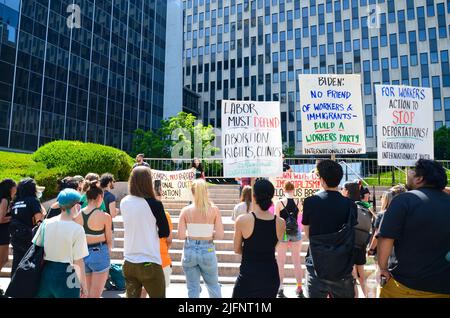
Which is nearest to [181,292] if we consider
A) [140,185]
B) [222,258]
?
[222,258]

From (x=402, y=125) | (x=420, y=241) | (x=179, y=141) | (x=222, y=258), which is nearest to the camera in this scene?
(x=420, y=241)

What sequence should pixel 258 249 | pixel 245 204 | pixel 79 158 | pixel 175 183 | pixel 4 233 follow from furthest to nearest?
pixel 79 158 → pixel 175 183 → pixel 245 204 → pixel 4 233 → pixel 258 249

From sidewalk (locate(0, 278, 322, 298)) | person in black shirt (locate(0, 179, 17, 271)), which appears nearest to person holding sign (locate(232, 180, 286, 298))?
sidewalk (locate(0, 278, 322, 298))

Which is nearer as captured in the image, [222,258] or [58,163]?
[222,258]

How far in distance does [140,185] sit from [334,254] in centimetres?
205

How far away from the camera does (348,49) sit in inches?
2431

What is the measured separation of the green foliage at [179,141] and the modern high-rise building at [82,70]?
826 centimetres

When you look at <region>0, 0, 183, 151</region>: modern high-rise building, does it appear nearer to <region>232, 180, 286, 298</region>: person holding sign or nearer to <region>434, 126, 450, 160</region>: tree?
<region>434, 126, 450, 160</region>: tree

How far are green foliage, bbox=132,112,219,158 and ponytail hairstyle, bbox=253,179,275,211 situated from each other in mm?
34430

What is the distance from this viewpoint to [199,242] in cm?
423

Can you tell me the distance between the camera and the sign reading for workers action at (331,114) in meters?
7.88

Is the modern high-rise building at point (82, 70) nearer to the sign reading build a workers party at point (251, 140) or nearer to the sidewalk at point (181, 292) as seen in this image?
the sign reading build a workers party at point (251, 140)

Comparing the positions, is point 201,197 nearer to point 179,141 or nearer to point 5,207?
point 5,207

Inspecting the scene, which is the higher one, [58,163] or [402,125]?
[402,125]
